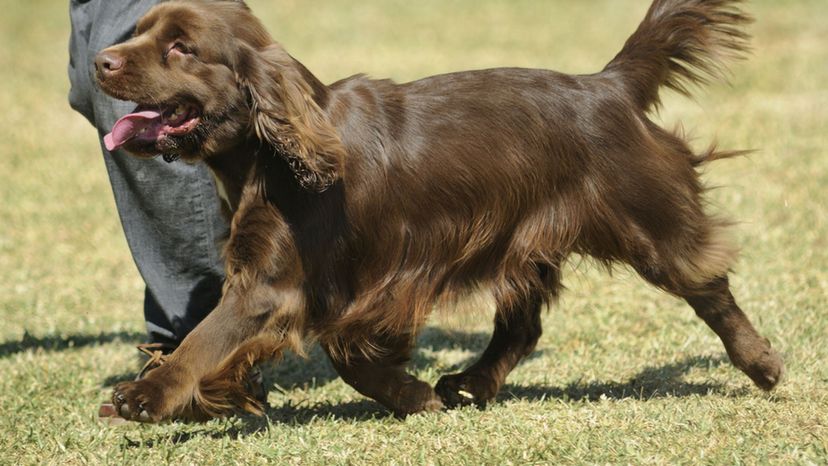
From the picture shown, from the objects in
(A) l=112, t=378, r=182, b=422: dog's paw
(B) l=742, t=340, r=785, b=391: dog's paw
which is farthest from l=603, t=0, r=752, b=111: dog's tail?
(A) l=112, t=378, r=182, b=422: dog's paw

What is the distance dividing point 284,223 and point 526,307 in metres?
1.31

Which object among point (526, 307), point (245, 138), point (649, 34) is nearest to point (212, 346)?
point (245, 138)

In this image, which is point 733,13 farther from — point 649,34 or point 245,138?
point 245,138

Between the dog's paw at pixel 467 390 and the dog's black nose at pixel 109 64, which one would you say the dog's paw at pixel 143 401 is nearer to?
the dog's black nose at pixel 109 64

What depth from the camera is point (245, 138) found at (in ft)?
12.5

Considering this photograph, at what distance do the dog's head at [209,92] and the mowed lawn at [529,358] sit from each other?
3.21 feet

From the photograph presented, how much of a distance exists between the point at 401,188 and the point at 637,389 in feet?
4.65

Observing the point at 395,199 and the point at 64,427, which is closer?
the point at 395,199

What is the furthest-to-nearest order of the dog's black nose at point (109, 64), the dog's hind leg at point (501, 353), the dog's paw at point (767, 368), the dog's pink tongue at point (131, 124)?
the dog's hind leg at point (501, 353) < the dog's paw at point (767, 368) < the dog's pink tongue at point (131, 124) < the dog's black nose at point (109, 64)

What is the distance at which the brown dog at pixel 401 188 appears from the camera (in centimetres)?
371

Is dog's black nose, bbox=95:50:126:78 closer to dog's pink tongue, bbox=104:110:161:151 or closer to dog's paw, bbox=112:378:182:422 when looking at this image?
dog's pink tongue, bbox=104:110:161:151

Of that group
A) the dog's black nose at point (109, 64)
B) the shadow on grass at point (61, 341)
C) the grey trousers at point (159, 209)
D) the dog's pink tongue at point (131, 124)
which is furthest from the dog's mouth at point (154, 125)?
the shadow on grass at point (61, 341)

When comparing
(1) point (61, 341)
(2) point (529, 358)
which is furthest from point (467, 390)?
(1) point (61, 341)

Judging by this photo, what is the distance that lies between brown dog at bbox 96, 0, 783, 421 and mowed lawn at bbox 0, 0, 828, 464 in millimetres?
203
